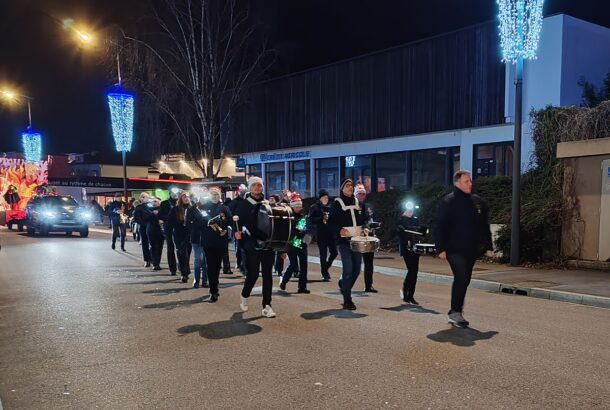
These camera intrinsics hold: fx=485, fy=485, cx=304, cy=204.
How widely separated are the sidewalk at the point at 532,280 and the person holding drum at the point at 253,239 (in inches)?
198

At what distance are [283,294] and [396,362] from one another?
4041 mm

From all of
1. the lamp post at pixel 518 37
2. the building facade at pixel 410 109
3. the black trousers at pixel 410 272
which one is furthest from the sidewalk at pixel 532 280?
the building facade at pixel 410 109

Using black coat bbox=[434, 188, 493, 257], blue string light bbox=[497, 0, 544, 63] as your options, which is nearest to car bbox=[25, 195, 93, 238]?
blue string light bbox=[497, 0, 544, 63]

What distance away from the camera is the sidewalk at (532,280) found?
8422 millimetres

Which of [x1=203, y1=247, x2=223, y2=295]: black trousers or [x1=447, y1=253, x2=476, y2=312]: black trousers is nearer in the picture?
[x1=447, y1=253, x2=476, y2=312]: black trousers

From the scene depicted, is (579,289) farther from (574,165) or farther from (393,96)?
(393,96)

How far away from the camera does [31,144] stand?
34.8 metres

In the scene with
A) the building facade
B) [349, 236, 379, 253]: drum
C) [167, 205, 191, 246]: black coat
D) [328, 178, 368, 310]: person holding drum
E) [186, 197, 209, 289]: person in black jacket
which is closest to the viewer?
[349, 236, 379, 253]: drum

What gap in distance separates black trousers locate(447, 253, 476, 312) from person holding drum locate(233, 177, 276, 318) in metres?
2.44

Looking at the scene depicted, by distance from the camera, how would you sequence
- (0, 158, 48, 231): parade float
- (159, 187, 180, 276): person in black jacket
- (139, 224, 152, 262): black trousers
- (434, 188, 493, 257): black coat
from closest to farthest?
(434, 188, 493, 257): black coat → (159, 187, 180, 276): person in black jacket → (139, 224, 152, 262): black trousers → (0, 158, 48, 231): parade float

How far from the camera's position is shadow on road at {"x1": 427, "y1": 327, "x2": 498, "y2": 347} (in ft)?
18.3

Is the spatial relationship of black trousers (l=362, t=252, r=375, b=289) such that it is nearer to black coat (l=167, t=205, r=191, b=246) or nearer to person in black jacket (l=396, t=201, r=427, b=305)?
person in black jacket (l=396, t=201, r=427, b=305)

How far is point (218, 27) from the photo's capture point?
24062 mm

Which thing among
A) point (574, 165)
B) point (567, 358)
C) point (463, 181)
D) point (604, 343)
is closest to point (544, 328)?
point (604, 343)
